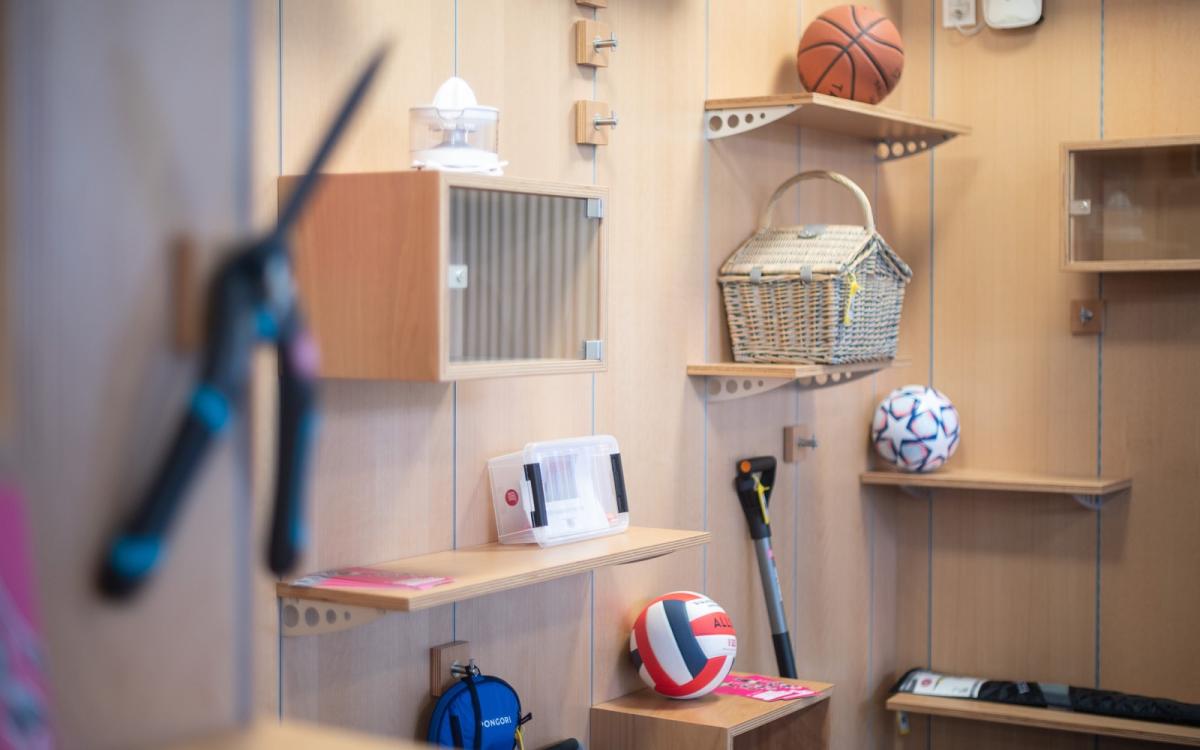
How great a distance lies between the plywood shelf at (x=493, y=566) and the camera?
81.4 inches

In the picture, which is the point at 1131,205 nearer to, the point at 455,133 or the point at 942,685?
the point at 942,685

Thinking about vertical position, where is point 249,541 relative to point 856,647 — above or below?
above

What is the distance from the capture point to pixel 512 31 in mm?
2643

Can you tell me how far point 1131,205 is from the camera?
12.2 ft

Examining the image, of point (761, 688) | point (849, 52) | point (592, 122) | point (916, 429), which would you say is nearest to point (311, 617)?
point (592, 122)

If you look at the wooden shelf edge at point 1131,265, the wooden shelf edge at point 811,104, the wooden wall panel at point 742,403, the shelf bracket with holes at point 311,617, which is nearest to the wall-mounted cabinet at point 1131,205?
the wooden shelf edge at point 1131,265

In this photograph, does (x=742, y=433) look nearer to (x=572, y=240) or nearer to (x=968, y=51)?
(x=572, y=240)

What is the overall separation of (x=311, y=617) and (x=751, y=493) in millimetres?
1544

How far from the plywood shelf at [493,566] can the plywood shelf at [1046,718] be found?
152cm

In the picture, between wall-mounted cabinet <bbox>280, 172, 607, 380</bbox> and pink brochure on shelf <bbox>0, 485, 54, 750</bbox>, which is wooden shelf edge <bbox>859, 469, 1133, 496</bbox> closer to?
wall-mounted cabinet <bbox>280, 172, 607, 380</bbox>

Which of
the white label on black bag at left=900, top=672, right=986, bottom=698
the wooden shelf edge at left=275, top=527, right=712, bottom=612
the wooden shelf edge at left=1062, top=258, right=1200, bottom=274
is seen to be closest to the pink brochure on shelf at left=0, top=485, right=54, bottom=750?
the wooden shelf edge at left=275, top=527, right=712, bottom=612

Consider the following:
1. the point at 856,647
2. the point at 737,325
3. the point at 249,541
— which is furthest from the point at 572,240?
the point at 856,647

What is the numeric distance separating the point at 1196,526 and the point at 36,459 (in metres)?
3.82

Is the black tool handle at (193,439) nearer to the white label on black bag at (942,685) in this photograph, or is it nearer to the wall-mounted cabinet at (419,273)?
the wall-mounted cabinet at (419,273)
